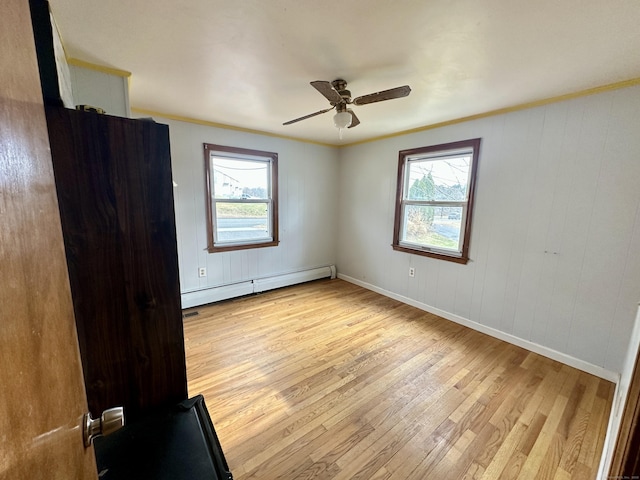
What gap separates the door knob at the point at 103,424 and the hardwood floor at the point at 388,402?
1.06 meters

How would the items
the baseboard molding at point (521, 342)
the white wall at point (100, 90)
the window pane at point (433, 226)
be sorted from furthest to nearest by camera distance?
the window pane at point (433, 226) → the baseboard molding at point (521, 342) → the white wall at point (100, 90)

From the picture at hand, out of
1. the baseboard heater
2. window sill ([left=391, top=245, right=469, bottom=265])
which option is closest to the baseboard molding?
window sill ([left=391, top=245, right=469, bottom=265])

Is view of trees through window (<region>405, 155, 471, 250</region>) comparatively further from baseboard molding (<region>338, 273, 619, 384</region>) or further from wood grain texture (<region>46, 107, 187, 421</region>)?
wood grain texture (<region>46, 107, 187, 421</region>)

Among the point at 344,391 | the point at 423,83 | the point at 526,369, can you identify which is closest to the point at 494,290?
the point at 526,369

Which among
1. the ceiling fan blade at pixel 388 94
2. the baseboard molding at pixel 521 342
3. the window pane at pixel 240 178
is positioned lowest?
the baseboard molding at pixel 521 342

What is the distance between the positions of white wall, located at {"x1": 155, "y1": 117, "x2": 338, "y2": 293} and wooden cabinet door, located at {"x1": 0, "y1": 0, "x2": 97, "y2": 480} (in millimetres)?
2830

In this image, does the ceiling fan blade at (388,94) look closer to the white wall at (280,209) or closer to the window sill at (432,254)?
the window sill at (432,254)

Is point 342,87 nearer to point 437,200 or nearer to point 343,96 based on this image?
point 343,96

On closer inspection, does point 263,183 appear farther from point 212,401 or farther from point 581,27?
point 581,27

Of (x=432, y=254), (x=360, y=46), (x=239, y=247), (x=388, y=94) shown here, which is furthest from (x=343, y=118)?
(x=239, y=247)

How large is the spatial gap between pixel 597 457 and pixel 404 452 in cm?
105

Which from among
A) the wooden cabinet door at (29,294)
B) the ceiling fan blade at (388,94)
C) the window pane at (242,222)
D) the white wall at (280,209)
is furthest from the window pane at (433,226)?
the wooden cabinet door at (29,294)

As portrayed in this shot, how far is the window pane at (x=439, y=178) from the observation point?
2.92m

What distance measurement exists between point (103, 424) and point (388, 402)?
173 cm
